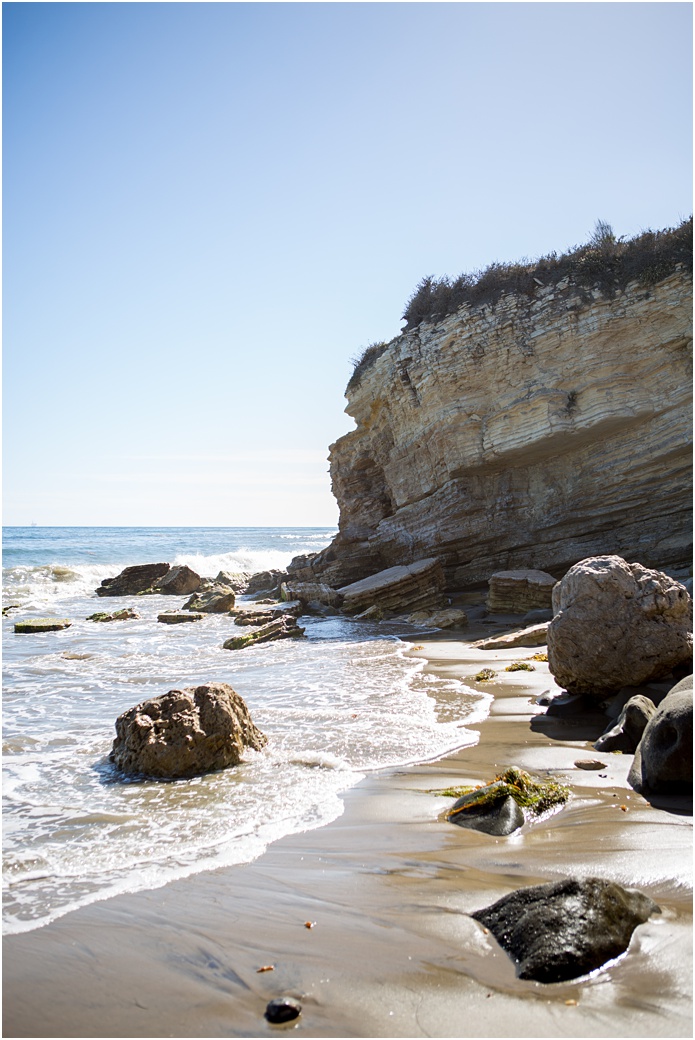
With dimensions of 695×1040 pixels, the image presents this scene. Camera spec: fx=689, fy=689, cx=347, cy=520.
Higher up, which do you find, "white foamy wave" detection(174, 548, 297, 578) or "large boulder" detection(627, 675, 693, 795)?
"large boulder" detection(627, 675, 693, 795)

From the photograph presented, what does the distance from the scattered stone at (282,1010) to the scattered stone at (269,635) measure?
1069cm

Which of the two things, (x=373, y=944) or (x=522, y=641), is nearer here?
(x=373, y=944)

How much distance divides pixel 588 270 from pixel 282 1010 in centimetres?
1730

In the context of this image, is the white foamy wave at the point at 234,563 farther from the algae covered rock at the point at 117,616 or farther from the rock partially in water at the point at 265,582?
the algae covered rock at the point at 117,616

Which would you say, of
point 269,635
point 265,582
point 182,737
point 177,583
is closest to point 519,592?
point 269,635

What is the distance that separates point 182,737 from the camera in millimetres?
5512

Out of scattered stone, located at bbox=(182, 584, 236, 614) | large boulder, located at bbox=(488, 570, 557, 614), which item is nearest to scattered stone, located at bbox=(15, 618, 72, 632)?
scattered stone, located at bbox=(182, 584, 236, 614)

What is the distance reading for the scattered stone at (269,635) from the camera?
42.6ft

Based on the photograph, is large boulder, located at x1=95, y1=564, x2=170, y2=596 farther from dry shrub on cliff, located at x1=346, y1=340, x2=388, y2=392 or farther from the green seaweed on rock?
the green seaweed on rock

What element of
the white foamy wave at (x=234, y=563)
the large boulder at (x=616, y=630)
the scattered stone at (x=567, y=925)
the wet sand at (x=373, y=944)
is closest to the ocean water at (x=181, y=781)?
the wet sand at (x=373, y=944)

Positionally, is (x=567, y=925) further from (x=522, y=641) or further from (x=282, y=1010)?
(x=522, y=641)

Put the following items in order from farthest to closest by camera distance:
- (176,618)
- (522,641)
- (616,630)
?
(176,618), (522,641), (616,630)

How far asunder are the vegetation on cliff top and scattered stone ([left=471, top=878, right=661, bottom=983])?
51.5 feet

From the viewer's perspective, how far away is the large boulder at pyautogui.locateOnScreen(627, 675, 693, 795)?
404cm
